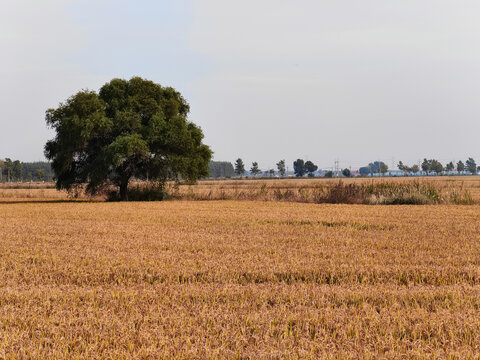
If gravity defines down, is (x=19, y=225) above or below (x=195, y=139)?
below

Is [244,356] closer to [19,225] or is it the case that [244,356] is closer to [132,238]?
[132,238]

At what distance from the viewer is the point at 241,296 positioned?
700 centimetres

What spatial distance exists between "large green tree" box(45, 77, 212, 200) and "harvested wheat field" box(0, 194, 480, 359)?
19.1 meters

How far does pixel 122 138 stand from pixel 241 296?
2541 cm

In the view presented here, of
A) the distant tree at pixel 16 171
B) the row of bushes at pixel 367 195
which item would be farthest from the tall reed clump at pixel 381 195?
the distant tree at pixel 16 171

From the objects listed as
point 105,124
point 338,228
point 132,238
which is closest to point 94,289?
point 132,238

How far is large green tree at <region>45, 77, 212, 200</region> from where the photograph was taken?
105 ft

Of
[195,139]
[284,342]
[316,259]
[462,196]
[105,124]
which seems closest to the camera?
[284,342]

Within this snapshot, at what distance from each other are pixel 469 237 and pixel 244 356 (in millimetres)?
10726

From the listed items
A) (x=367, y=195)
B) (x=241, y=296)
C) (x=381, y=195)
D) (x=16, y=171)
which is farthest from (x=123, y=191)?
(x=16, y=171)

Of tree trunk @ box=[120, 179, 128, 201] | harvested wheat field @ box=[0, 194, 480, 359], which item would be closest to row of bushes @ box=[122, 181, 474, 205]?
tree trunk @ box=[120, 179, 128, 201]

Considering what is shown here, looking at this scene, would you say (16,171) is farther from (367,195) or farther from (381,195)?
(381,195)

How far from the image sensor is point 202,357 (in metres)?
4.72

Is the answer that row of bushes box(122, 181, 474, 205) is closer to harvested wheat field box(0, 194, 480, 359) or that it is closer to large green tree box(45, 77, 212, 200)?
large green tree box(45, 77, 212, 200)
